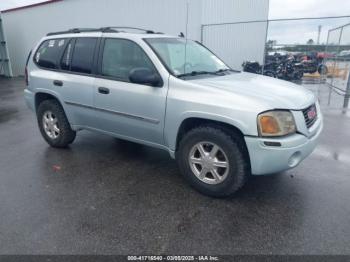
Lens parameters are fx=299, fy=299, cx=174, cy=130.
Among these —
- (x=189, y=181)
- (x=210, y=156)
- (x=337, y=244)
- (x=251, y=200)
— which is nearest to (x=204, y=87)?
(x=210, y=156)

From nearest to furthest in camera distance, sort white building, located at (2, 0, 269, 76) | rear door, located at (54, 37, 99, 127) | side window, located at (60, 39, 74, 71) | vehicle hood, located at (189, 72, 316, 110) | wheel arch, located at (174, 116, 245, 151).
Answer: vehicle hood, located at (189, 72, 316, 110) < wheel arch, located at (174, 116, 245, 151) < rear door, located at (54, 37, 99, 127) < side window, located at (60, 39, 74, 71) < white building, located at (2, 0, 269, 76)

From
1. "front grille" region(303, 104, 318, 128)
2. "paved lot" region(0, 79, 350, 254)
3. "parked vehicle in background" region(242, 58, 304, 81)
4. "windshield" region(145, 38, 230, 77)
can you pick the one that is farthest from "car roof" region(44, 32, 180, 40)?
"parked vehicle in background" region(242, 58, 304, 81)

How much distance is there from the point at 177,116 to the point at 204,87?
0.45 m

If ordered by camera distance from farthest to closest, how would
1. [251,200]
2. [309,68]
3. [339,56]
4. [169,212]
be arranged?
1. [309,68]
2. [339,56]
3. [251,200]
4. [169,212]

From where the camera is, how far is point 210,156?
329 cm

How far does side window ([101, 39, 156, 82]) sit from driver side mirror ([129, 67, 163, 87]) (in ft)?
0.57

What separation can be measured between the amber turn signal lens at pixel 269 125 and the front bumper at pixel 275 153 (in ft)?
0.26

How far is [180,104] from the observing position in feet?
11.0

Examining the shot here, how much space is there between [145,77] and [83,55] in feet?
4.62

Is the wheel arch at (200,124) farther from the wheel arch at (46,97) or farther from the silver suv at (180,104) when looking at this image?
the wheel arch at (46,97)

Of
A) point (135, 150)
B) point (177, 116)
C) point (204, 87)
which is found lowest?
point (135, 150)

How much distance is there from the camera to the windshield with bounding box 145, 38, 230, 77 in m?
3.70

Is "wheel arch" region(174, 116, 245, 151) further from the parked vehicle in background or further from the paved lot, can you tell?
the parked vehicle in background

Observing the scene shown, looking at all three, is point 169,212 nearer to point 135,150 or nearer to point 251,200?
point 251,200
